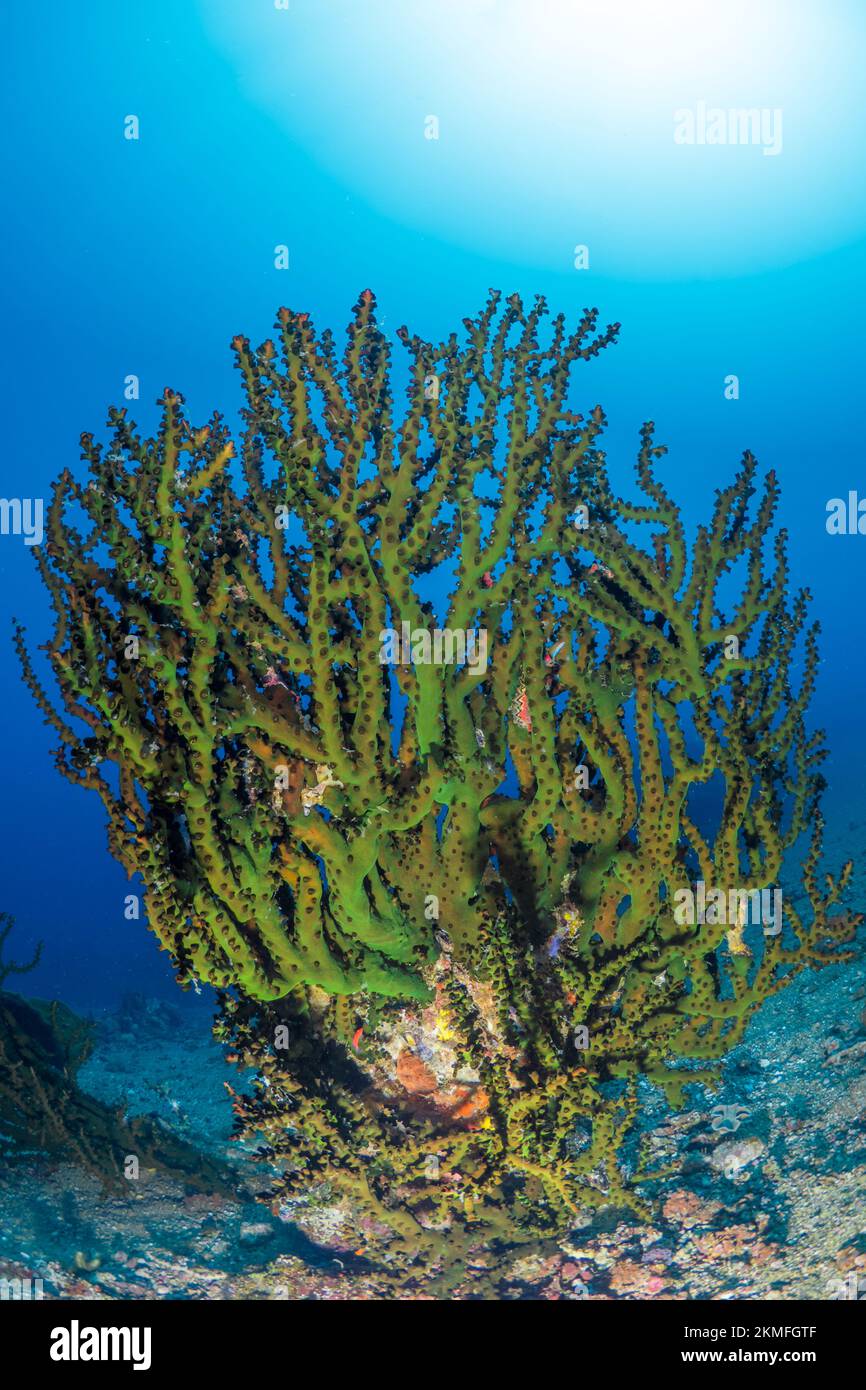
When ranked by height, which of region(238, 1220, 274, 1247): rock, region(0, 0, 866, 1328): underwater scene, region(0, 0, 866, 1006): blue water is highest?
region(0, 0, 866, 1006): blue water

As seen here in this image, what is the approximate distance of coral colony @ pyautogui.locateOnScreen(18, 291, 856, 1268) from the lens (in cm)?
351

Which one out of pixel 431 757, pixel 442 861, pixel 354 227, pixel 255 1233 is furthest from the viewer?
pixel 354 227

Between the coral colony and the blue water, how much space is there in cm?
3225

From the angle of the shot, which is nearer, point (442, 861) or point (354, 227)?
point (442, 861)

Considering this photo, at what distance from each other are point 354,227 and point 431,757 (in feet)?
210

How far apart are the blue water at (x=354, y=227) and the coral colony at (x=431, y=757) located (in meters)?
32.2

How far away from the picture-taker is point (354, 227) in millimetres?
56875

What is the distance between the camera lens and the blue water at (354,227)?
1855 inches

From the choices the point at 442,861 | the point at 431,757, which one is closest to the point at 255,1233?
the point at 442,861

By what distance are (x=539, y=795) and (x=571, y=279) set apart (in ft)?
224

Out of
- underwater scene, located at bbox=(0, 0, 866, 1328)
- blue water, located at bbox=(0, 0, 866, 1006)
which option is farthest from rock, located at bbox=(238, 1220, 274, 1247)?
blue water, located at bbox=(0, 0, 866, 1006)

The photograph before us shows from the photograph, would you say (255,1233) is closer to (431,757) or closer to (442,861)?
(442,861)

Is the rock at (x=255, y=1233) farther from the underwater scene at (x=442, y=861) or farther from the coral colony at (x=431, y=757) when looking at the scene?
the coral colony at (x=431, y=757)

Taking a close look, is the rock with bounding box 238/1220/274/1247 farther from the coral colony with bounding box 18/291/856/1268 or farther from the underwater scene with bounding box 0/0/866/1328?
the coral colony with bounding box 18/291/856/1268
